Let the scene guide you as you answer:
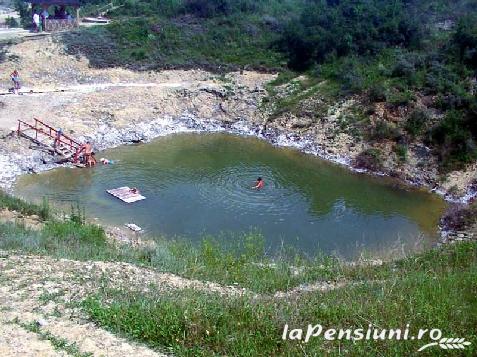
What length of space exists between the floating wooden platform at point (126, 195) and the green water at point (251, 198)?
0.28 m

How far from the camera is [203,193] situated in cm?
2492

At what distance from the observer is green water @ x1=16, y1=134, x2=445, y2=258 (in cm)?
2158

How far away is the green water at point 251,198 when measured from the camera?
850 inches

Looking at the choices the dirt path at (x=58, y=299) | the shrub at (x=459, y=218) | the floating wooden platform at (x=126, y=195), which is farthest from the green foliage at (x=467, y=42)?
the dirt path at (x=58, y=299)

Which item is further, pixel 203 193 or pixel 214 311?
pixel 203 193

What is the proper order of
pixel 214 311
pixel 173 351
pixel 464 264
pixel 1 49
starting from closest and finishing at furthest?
pixel 173 351
pixel 214 311
pixel 464 264
pixel 1 49

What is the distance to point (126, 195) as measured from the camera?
2378cm

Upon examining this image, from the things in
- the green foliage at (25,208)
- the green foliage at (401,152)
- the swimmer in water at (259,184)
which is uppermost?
the green foliage at (25,208)

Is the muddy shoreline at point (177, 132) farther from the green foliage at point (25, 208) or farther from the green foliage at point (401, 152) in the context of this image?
the green foliage at point (25, 208)

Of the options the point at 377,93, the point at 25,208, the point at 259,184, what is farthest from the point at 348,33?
the point at 25,208


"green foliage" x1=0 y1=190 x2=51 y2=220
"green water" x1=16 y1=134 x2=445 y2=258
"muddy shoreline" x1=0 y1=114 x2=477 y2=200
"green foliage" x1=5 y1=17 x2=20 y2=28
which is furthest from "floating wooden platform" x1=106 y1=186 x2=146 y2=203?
"green foliage" x1=5 y1=17 x2=20 y2=28

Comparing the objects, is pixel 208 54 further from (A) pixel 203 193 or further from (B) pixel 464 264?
(B) pixel 464 264

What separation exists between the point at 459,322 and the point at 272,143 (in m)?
23.7

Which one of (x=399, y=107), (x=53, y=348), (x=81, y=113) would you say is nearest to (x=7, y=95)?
(x=81, y=113)
